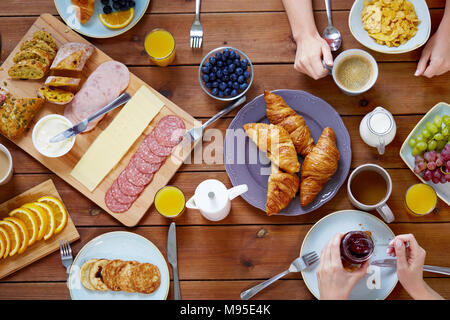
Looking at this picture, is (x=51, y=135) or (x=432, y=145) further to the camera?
(x=51, y=135)

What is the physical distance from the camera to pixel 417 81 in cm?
178

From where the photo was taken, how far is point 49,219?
5.63ft

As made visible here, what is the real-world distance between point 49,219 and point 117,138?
17.1 inches

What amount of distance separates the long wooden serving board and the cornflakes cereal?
2.75 feet

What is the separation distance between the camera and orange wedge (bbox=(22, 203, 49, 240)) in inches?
66.3

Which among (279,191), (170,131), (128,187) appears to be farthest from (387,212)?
(128,187)

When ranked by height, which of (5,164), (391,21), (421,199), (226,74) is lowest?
(421,199)

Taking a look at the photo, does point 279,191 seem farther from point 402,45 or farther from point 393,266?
point 402,45

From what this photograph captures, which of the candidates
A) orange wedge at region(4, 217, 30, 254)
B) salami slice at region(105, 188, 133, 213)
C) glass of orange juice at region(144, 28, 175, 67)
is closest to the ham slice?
glass of orange juice at region(144, 28, 175, 67)

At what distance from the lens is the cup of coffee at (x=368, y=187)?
5.33ft

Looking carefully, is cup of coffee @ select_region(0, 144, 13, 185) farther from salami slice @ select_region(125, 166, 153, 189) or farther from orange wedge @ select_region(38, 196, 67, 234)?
salami slice @ select_region(125, 166, 153, 189)

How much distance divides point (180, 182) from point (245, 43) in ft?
2.20
